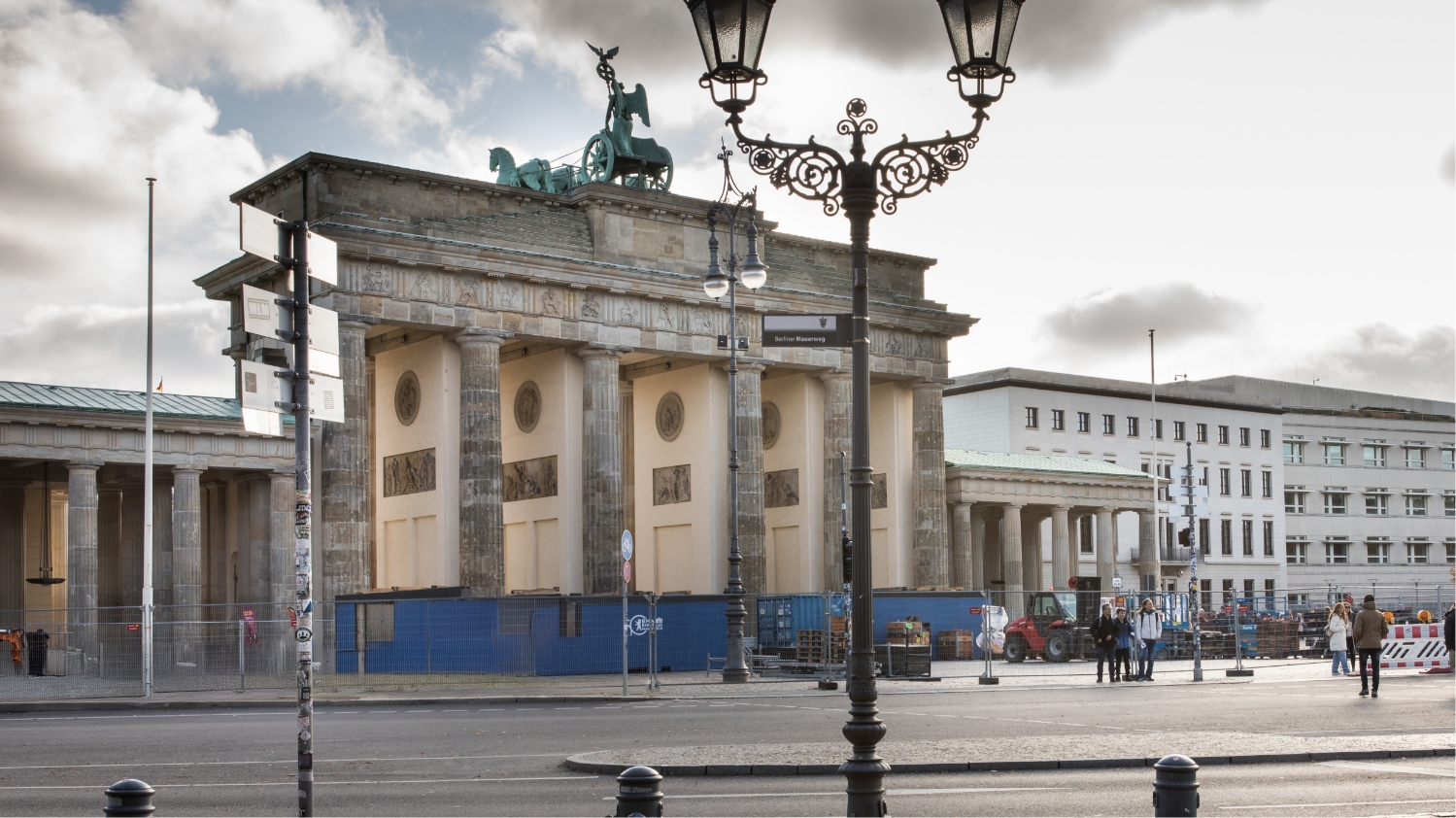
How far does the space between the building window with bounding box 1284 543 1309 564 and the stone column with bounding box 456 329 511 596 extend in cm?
6301

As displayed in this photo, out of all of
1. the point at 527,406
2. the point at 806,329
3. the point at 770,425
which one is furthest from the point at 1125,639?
the point at 770,425

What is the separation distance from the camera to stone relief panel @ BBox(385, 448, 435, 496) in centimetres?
4997

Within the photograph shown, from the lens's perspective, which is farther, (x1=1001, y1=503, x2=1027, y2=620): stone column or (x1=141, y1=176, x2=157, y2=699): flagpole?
(x1=1001, y1=503, x2=1027, y2=620): stone column

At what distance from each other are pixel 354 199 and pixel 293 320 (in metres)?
35.8

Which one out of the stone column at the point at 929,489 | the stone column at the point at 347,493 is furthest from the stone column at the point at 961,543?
the stone column at the point at 347,493

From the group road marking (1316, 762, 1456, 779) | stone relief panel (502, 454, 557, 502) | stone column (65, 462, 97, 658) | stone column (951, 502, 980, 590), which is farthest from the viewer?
stone column (951, 502, 980, 590)

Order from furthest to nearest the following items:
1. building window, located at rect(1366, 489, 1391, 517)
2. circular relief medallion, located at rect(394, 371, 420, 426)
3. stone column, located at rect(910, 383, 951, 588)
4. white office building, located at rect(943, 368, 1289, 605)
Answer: building window, located at rect(1366, 489, 1391, 517)
white office building, located at rect(943, 368, 1289, 605)
stone column, located at rect(910, 383, 951, 588)
circular relief medallion, located at rect(394, 371, 420, 426)

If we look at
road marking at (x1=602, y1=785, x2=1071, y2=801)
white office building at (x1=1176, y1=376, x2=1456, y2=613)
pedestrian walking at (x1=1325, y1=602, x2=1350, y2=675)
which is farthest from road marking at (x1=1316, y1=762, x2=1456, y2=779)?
white office building at (x1=1176, y1=376, x2=1456, y2=613)

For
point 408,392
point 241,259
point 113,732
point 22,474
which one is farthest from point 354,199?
point 113,732

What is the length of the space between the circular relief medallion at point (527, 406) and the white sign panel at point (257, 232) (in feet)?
136

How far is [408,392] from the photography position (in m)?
51.4

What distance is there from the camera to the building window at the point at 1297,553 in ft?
312

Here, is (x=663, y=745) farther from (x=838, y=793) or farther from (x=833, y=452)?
(x=833, y=452)

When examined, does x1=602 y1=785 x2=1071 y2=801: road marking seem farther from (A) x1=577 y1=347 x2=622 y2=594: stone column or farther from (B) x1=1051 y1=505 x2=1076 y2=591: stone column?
(B) x1=1051 y1=505 x2=1076 y2=591: stone column
